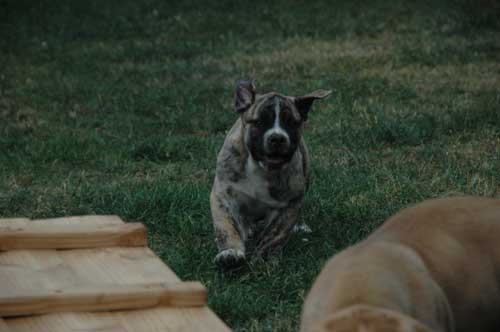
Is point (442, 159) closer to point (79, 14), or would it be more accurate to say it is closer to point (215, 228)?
point (215, 228)

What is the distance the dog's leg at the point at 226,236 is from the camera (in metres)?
5.07

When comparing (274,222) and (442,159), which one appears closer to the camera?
(274,222)

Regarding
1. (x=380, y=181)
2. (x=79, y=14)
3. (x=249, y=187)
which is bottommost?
(x=79, y=14)

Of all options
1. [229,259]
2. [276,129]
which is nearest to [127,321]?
[229,259]

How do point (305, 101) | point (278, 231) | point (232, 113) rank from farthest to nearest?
point (232, 113) → point (305, 101) → point (278, 231)

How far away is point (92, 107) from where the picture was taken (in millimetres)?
9281

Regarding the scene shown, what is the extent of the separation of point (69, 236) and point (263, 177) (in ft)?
4.53

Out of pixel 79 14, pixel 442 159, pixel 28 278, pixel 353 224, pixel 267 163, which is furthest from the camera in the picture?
pixel 79 14

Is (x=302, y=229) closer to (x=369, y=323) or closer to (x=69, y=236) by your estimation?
(x=69, y=236)

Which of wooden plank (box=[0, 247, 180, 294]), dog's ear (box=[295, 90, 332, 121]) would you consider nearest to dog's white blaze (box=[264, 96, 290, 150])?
dog's ear (box=[295, 90, 332, 121])

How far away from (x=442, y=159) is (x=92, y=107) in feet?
12.4

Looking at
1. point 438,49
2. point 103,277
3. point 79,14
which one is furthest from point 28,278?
point 79,14

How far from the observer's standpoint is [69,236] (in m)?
4.39

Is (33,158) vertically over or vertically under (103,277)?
under
